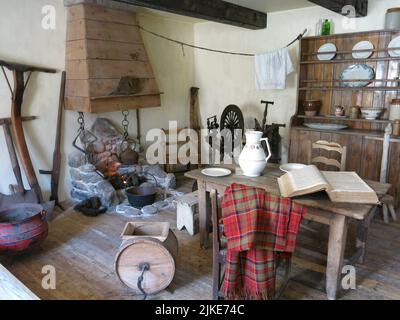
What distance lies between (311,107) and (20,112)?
3229mm

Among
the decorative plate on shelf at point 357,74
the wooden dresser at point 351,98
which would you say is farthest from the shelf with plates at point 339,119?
the decorative plate on shelf at point 357,74

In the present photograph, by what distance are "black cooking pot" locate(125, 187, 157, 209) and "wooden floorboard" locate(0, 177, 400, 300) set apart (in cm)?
33

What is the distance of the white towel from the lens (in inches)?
159

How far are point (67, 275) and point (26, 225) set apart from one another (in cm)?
50

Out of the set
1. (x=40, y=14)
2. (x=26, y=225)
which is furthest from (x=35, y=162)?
(x=40, y=14)

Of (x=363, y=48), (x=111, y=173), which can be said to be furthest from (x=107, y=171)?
(x=363, y=48)

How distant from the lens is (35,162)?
365 cm

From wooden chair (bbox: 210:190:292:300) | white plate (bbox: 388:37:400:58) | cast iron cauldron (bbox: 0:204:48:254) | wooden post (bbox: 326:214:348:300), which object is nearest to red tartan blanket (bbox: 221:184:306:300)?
wooden chair (bbox: 210:190:292:300)

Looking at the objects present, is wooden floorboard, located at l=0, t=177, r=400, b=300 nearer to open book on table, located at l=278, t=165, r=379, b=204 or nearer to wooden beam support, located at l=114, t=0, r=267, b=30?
open book on table, located at l=278, t=165, r=379, b=204

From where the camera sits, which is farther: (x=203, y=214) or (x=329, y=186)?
(x=203, y=214)

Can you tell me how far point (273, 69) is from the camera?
4.13m

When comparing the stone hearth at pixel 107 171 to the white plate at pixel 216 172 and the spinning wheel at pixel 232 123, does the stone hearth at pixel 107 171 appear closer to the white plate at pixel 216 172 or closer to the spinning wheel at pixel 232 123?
the spinning wheel at pixel 232 123

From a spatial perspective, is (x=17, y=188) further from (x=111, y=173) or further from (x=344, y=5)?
(x=344, y=5)
